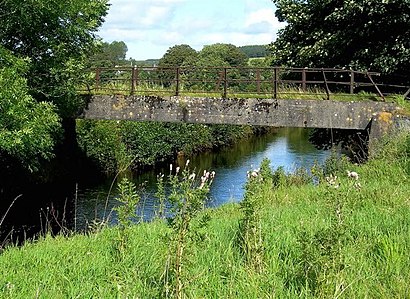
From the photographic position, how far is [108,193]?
15.2 m

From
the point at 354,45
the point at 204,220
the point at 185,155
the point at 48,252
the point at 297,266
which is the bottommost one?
the point at 185,155

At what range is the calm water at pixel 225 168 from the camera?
15.7 m

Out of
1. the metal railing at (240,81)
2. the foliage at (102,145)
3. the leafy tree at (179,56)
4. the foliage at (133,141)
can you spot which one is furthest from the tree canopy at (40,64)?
the leafy tree at (179,56)

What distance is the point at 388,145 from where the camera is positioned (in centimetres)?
1204

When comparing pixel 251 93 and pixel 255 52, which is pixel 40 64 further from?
pixel 255 52

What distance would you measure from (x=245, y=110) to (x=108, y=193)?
15.5 feet

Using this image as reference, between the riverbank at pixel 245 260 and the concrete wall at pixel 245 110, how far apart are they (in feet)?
28.7

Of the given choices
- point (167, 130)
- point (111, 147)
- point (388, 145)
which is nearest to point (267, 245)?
point (388, 145)

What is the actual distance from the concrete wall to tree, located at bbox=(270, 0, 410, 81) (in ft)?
7.24

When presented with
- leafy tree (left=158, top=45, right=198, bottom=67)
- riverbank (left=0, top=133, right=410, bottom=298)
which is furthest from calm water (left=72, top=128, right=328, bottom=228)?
leafy tree (left=158, top=45, right=198, bottom=67)

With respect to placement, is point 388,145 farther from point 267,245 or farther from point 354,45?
point 267,245

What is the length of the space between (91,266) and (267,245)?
166 cm

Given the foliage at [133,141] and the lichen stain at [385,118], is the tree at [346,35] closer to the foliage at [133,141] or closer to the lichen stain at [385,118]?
the lichen stain at [385,118]

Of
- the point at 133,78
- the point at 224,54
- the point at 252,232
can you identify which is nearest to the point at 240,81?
the point at 133,78
